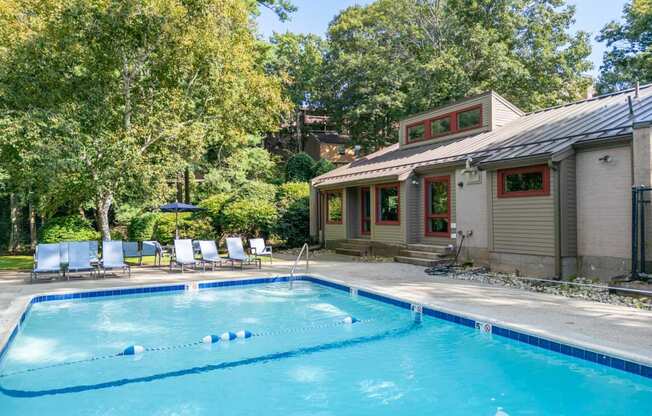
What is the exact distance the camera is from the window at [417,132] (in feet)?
57.6

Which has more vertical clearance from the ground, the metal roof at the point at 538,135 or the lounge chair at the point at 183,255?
the metal roof at the point at 538,135

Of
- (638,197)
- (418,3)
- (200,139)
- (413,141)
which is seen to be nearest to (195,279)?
(200,139)

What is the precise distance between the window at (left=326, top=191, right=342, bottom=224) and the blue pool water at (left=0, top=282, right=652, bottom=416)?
1061 centimetres

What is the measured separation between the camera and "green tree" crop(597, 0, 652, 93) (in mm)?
23953

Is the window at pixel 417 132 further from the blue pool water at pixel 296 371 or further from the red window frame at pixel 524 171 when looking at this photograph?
the blue pool water at pixel 296 371

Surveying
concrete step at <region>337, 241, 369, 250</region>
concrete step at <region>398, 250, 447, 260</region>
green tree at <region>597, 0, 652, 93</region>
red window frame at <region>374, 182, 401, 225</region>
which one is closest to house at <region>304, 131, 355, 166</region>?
green tree at <region>597, 0, 652, 93</region>

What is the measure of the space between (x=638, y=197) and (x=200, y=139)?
1178cm

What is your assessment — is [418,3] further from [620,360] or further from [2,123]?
[620,360]

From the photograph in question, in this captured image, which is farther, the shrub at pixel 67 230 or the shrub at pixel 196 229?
the shrub at pixel 196 229

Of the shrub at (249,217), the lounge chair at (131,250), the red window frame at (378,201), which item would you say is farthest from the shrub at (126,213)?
the red window frame at (378,201)

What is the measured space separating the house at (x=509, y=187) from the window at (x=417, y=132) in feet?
0.19

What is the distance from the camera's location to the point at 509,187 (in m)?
11.3

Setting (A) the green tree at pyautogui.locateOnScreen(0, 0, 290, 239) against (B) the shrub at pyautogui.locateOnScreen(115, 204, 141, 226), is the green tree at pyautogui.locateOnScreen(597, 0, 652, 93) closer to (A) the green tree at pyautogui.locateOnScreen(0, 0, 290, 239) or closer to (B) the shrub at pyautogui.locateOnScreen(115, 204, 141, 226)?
(A) the green tree at pyautogui.locateOnScreen(0, 0, 290, 239)

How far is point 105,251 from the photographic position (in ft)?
38.1
